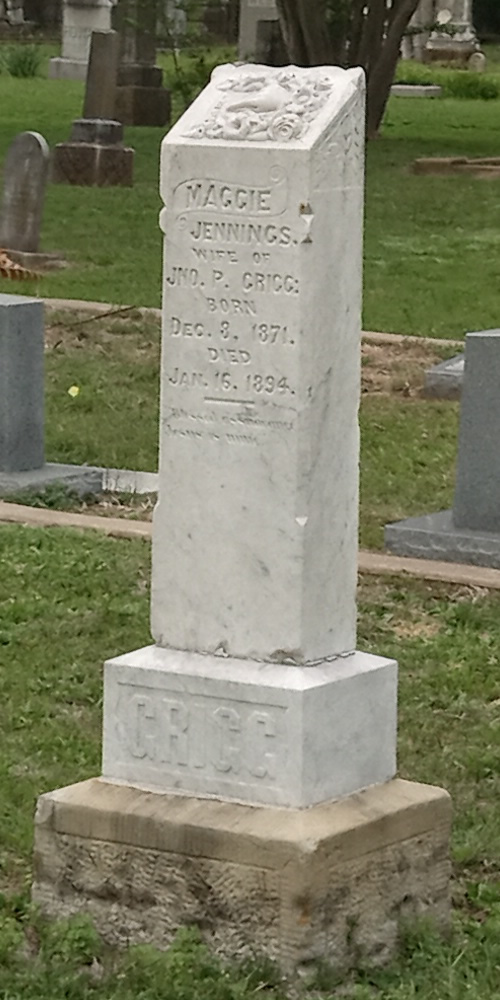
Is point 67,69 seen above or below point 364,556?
below

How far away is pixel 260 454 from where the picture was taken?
452 centimetres

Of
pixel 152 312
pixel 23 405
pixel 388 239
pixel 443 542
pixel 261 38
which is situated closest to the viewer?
pixel 443 542

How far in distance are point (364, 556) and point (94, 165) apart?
41.7 feet

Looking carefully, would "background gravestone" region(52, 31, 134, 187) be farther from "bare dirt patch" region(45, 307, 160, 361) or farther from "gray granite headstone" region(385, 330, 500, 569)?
"gray granite headstone" region(385, 330, 500, 569)

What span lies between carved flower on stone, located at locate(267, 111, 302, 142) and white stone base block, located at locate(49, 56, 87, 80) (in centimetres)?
3301

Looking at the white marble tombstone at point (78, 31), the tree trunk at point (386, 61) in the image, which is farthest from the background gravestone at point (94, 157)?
the white marble tombstone at point (78, 31)

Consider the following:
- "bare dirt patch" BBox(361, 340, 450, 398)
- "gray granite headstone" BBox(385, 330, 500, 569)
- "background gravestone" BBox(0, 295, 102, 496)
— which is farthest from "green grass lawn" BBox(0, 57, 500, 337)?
"gray granite headstone" BBox(385, 330, 500, 569)

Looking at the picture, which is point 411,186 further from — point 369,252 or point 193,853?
point 193,853

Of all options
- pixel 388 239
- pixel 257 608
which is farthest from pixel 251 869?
pixel 388 239

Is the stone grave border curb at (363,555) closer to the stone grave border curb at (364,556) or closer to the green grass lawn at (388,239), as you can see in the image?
the stone grave border curb at (364,556)

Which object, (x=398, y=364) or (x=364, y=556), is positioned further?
(x=398, y=364)

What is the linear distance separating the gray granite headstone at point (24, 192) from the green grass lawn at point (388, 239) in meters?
0.42

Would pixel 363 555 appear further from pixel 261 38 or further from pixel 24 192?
pixel 261 38

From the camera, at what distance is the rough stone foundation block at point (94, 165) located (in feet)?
66.9
